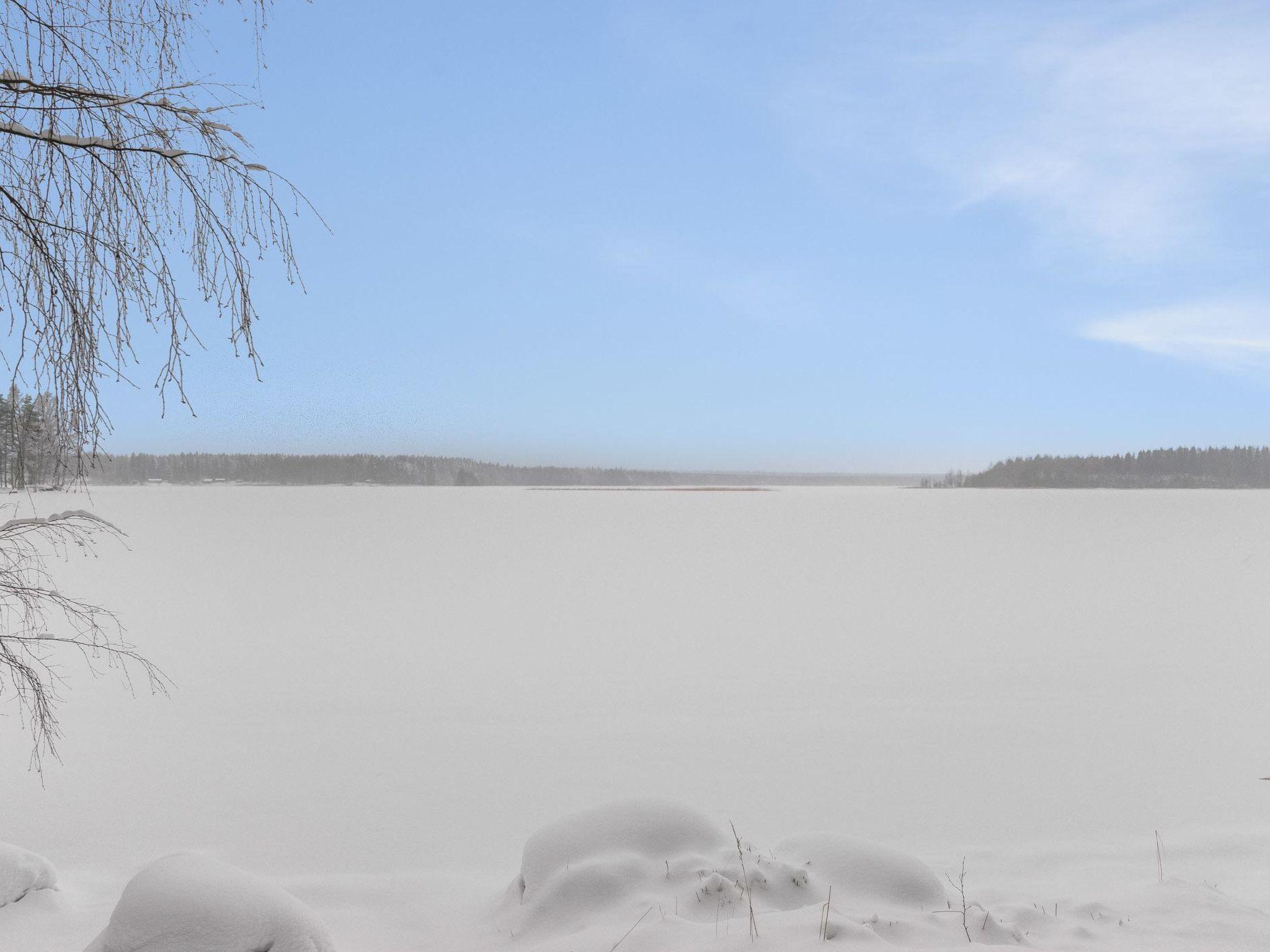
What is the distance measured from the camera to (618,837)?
362 cm

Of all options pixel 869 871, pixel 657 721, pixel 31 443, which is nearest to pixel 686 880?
pixel 869 871

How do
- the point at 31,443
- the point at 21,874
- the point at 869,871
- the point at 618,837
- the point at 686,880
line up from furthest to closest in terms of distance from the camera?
the point at 21,874 → the point at 618,837 → the point at 869,871 → the point at 686,880 → the point at 31,443

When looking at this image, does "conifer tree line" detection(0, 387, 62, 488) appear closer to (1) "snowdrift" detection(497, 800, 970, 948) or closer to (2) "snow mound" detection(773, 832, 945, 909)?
(1) "snowdrift" detection(497, 800, 970, 948)

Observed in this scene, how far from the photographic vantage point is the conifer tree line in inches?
88.0

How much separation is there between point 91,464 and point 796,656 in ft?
29.0

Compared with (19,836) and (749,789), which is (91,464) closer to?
(19,836)

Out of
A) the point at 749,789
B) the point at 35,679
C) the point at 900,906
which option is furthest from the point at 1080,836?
the point at 35,679

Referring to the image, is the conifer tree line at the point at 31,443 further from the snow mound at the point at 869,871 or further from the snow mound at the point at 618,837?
the snow mound at the point at 869,871

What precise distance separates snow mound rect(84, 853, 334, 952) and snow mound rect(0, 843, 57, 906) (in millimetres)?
1280

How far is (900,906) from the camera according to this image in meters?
3.32

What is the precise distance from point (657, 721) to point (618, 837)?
4.16 m

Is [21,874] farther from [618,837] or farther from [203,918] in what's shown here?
[618,837]

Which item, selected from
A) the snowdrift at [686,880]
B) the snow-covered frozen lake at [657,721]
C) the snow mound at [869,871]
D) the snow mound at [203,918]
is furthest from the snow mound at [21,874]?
the snow mound at [869,871]

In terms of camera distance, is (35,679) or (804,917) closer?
(804,917)
